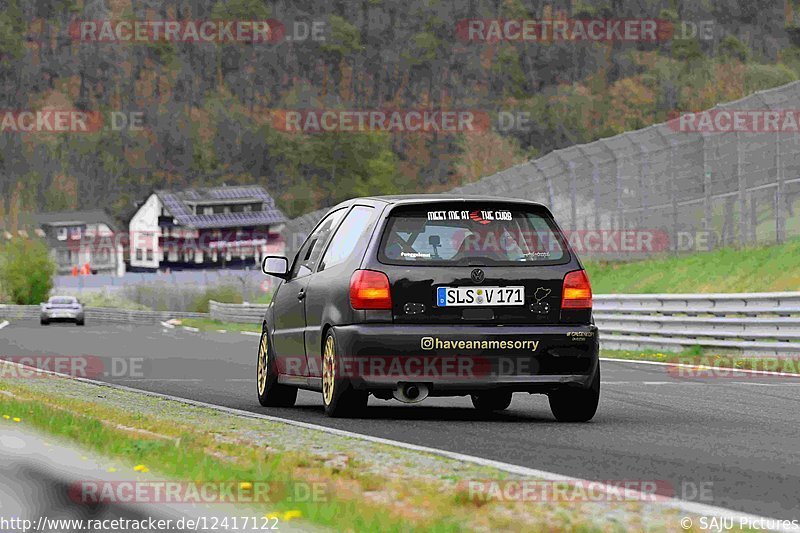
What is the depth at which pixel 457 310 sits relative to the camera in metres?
11.0

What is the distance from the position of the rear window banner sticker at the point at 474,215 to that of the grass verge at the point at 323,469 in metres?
1.89

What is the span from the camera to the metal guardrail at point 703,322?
20.6 meters

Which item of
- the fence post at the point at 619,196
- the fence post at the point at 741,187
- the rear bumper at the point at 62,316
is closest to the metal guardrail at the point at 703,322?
the fence post at the point at 741,187

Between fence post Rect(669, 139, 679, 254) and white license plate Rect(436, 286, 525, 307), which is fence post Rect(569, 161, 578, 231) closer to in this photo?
fence post Rect(669, 139, 679, 254)

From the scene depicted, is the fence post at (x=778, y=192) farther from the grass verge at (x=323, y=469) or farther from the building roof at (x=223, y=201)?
the building roof at (x=223, y=201)

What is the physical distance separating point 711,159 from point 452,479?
23374mm

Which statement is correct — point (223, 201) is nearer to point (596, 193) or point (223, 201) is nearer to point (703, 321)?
point (596, 193)

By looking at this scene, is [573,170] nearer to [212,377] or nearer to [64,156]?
[212,377]

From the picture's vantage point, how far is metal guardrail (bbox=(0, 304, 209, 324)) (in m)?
73.7

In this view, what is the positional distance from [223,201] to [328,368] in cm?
14320

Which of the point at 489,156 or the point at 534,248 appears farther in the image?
the point at 489,156

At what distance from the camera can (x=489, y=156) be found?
4921 inches

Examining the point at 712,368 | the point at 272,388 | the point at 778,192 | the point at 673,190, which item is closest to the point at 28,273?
the point at 673,190

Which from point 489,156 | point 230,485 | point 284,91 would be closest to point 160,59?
point 284,91
